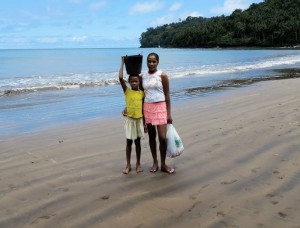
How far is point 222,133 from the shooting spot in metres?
6.70

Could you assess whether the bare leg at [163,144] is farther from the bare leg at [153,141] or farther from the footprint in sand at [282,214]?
the footprint in sand at [282,214]

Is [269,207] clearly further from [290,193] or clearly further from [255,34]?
[255,34]

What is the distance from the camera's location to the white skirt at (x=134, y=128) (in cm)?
488

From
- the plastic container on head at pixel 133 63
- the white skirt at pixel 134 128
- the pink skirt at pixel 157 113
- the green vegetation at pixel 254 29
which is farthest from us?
the green vegetation at pixel 254 29

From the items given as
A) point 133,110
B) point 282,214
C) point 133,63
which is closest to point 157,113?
point 133,110

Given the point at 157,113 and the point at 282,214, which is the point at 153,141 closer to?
the point at 157,113

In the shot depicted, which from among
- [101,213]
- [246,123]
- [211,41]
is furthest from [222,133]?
[211,41]

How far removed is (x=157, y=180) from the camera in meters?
4.56

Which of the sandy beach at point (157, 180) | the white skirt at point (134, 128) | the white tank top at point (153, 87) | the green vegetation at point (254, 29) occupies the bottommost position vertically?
the sandy beach at point (157, 180)

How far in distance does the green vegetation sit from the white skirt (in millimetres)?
111517

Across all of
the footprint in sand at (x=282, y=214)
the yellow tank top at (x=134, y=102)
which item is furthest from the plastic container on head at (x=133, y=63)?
the footprint in sand at (x=282, y=214)

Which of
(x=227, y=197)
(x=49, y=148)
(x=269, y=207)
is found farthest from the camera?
(x=49, y=148)

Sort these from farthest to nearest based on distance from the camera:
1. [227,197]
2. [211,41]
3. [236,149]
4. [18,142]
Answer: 1. [211,41]
2. [18,142]
3. [236,149]
4. [227,197]

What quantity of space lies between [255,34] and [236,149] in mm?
120734
